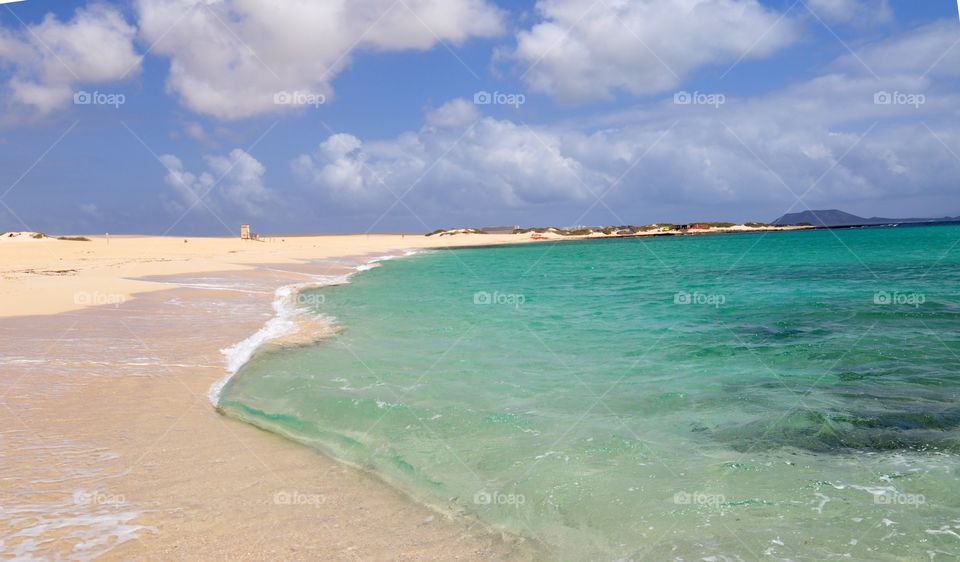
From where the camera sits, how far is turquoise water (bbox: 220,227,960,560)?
15.2ft

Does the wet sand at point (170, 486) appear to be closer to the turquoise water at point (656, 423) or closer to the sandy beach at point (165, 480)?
the sandy beach at point (165, 480)

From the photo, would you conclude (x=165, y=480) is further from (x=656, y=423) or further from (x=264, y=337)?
(x=264, y=337)

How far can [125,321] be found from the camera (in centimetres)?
1370

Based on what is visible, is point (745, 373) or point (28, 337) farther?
point (28, 337)

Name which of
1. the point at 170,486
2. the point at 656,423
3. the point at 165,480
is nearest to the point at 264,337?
the point at 165,480

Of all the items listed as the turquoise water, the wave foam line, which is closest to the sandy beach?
the wave foam line

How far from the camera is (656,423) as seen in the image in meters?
7.20

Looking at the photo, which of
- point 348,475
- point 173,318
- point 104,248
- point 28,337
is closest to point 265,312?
point 173,318

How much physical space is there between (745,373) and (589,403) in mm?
3364

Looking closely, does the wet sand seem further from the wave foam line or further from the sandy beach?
the wave foam line

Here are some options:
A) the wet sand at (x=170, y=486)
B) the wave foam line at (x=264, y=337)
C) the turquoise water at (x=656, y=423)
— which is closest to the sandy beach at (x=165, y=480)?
the wet sand at (x=170, y=486)

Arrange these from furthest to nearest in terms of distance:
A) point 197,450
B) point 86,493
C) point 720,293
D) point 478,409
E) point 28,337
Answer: point 720,293 < point 28,337 < point 478,409 < point 197,450 < point 86,493

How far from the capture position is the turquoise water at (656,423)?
15.2ft

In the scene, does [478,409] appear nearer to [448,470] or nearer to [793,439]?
[448,470]
